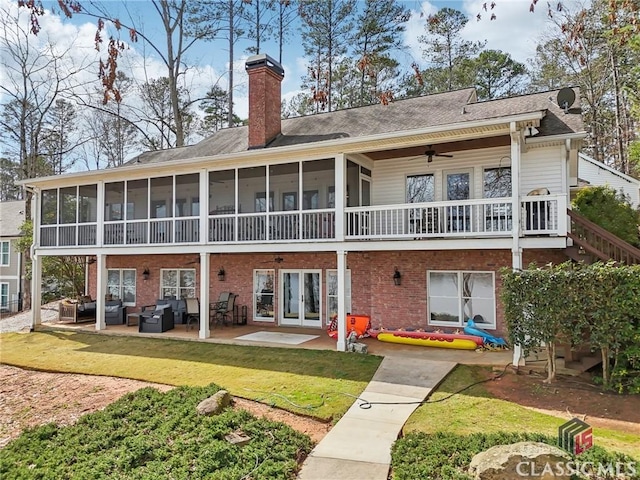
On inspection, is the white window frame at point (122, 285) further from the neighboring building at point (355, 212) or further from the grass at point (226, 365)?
the grass at point (226, 365)

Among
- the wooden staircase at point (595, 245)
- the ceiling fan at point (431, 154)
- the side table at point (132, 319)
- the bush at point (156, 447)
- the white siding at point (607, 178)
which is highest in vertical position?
the white siding at point (607, 178)

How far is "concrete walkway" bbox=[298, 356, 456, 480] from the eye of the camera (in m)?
5.00

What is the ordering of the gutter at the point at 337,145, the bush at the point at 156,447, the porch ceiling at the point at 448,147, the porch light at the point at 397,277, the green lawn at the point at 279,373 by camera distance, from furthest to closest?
the porch light at the point at 397,277, the porch ceiling at the point at 448,147, the gutter at the point at 337,145, the green lawn at the point at 279,373, the bush at the point at 156,447

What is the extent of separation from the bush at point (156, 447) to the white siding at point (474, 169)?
7.63 metres

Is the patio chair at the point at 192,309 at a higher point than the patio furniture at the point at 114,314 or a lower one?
higher

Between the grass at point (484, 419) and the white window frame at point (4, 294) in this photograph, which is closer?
the grass at point (484, 419)

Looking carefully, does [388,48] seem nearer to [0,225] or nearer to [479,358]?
[479,358]

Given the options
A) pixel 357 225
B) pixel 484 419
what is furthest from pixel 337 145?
pixel 484 419

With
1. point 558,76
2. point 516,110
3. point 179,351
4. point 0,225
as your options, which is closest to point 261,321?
point 179,351

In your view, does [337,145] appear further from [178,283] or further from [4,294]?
[4,294]

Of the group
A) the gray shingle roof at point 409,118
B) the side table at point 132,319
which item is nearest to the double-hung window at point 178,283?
the side table at point 132,319

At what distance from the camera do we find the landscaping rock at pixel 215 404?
657cm

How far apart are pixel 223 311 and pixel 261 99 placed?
7241mm

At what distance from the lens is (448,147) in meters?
11.0
